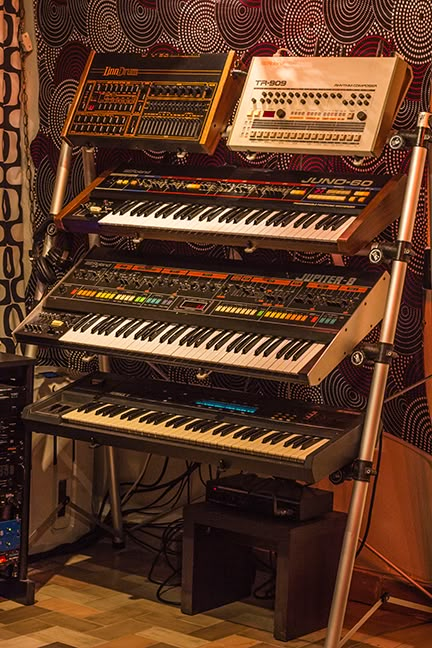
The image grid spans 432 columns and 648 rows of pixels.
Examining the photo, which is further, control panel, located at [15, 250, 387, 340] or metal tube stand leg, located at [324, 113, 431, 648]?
control panel, located at [15, 250, 387, 340]

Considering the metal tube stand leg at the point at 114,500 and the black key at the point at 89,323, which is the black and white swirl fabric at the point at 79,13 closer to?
the black key at the point at 89,323

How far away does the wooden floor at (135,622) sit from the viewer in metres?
3.93

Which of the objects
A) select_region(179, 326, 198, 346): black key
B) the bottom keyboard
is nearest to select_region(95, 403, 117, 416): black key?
the bottom keyboard

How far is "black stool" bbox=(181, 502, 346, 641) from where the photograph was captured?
3916 millimetres

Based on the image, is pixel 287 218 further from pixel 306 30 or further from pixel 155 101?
pixel 306 30

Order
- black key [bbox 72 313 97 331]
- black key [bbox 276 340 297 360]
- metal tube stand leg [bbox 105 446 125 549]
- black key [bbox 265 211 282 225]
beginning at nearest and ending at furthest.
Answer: black key [bbox 276 340 297 360], black key [bbox 265 211 282 225], black key [bbox 72 313 97 331], metal tube stand leg [bbox 105 446 125 549]

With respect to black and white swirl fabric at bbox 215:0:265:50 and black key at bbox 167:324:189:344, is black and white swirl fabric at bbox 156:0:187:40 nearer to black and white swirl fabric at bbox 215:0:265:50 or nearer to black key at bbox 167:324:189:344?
black and white swirl fabric at bbox 215:0:265:50

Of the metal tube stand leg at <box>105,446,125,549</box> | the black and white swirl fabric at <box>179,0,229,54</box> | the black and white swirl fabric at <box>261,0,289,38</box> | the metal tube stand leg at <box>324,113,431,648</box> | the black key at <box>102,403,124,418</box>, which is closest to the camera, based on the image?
the metal tube stand leg at <box>324,113,431,648</box>

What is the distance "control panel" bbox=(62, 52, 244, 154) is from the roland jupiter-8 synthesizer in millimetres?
92

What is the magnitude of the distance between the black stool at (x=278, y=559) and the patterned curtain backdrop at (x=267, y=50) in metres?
0.58

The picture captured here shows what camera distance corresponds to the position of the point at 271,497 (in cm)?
404

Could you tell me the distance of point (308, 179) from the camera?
4.17 meters

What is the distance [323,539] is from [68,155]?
71.7 inches

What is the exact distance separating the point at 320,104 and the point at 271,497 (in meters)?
1.36
